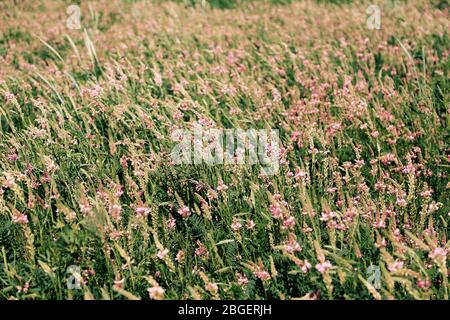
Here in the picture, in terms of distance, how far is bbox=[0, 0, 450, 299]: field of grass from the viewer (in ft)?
7.30

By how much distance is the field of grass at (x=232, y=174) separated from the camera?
223cm

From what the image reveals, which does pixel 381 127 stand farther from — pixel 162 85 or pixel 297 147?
pixel 162 85

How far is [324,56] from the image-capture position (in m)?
4.69

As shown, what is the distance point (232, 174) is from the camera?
2789 millimetres

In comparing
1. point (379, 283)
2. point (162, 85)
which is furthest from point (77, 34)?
point (379, 283)

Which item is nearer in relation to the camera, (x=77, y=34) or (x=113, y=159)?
(x=113, y=159)

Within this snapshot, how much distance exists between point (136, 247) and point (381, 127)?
1958 millimetres

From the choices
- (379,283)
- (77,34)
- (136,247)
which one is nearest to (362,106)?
(379,283)

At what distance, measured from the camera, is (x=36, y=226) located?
8.27 ft
